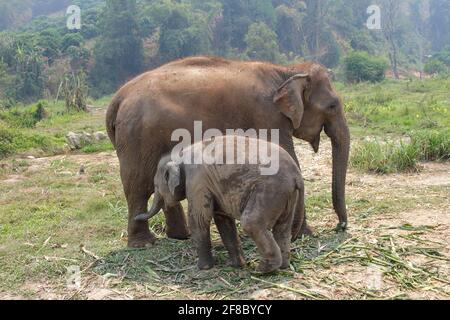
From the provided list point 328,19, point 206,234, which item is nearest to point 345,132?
point 206,234

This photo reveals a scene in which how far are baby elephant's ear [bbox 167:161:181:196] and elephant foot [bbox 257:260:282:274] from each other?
2.94 ft

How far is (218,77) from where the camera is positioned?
17.4ft

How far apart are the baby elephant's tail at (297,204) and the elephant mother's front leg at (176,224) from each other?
111 cm

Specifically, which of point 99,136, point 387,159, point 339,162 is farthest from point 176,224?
point 99,136

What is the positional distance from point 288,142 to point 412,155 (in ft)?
11.9

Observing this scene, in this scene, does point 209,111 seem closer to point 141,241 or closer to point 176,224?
point 176,224

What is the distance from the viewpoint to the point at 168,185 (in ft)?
15.1

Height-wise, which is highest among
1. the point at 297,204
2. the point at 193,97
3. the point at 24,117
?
the point at 193,97

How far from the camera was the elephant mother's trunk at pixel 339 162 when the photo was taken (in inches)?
222

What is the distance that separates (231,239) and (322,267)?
0.76 m

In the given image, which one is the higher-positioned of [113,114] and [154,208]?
[113,114]

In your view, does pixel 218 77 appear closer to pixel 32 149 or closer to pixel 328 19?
pixel 32 149

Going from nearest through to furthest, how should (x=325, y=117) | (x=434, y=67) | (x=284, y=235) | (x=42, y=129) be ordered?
(x=284, y=235) → (x=325, y=117) → (x=42, y=129) → (x=434, y=67)

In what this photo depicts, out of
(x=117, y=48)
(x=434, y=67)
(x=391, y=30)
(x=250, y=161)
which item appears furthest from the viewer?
(x=391, y=30)
